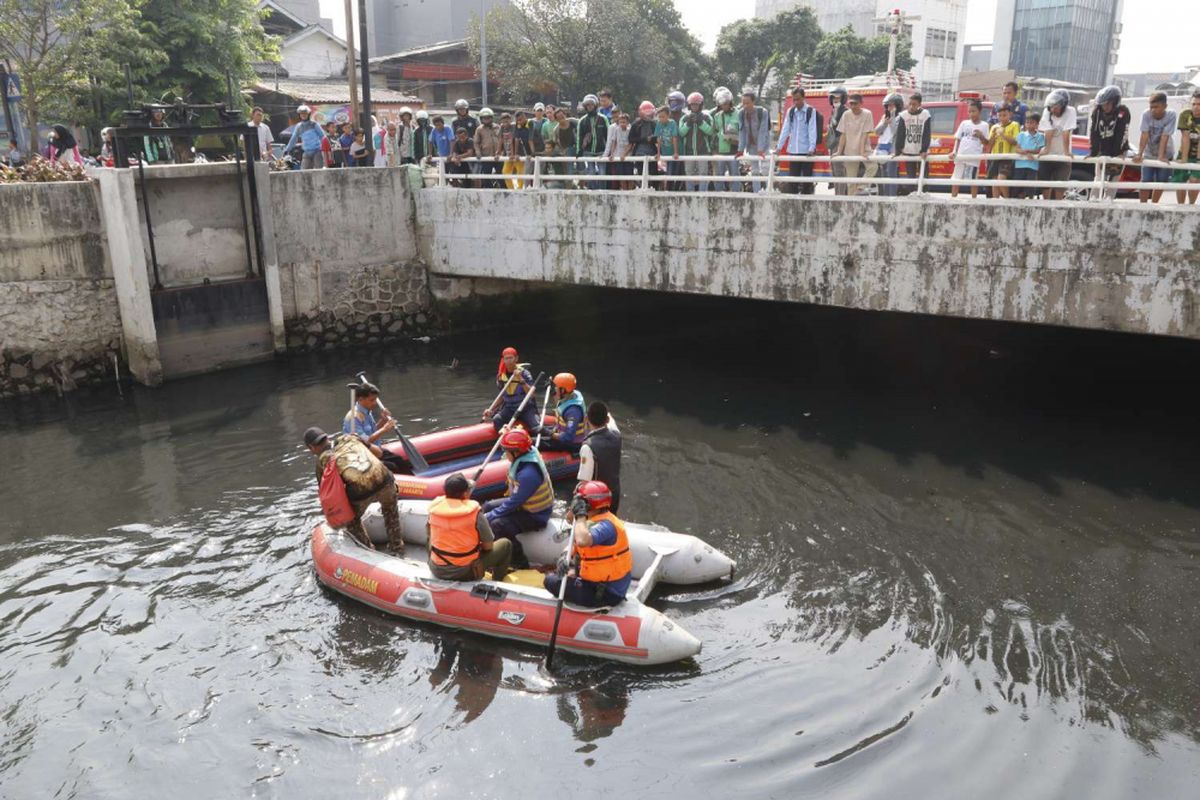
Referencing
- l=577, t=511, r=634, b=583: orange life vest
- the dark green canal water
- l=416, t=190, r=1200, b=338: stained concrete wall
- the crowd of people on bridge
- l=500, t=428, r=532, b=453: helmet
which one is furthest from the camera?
the crowd of people on bridge

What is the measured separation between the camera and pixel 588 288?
21.1 m

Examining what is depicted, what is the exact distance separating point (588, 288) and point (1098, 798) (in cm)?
1613

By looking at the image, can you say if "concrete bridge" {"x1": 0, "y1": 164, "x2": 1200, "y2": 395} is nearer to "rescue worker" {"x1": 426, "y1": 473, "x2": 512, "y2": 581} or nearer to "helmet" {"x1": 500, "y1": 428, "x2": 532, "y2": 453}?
"helmet" {"x1": 500, "y1": 428, "x2": 532, "y2": 453}

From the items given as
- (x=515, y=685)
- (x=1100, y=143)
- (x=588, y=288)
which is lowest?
(x=515, y=685)

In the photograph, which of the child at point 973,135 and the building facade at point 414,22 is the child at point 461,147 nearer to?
the child at point 973,135

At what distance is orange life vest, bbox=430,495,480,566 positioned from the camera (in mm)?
8500

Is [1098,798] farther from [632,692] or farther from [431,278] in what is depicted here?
[431,278]

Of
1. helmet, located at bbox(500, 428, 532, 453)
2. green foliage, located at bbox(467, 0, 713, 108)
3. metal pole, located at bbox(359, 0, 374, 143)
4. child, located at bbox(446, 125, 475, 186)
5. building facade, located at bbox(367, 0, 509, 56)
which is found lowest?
helmet, located at bbox(500, 428, 532, 453)

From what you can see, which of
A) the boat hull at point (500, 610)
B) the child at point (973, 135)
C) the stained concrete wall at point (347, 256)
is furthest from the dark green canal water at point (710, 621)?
the child at point (973, 135)

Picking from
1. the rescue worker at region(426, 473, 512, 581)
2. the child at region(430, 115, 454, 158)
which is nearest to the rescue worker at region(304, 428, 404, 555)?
the rescue worker at region(426, 473, 512, 581)

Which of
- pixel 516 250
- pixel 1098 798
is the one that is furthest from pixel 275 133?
pixel 1098 798

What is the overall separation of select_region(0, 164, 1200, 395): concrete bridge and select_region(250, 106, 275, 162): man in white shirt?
1357 mm

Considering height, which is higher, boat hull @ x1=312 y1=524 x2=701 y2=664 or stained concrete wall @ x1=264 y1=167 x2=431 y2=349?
stained concrete wall @ x1=264 y1=167 x2=431 y2=349

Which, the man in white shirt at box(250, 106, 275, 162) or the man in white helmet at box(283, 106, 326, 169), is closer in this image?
the man in white shirt at box(250, 106, 275, 162)
